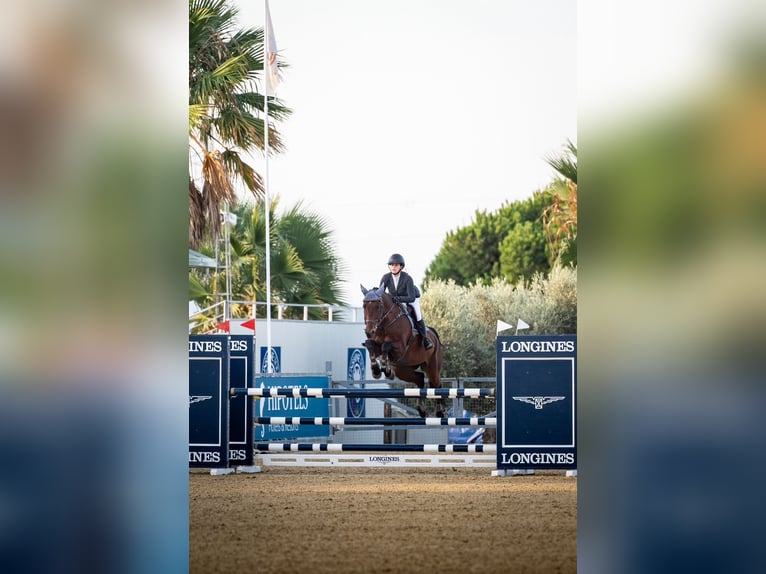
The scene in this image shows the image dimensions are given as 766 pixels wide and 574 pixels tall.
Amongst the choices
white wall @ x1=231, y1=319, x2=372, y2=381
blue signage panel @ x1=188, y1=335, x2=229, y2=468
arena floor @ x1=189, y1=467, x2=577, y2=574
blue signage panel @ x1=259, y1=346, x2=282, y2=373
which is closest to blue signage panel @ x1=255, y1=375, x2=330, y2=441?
blue signage panel @ x1=259, y1=346, x2=282, y2=373

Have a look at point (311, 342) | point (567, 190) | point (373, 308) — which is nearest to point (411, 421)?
point (373, 308)

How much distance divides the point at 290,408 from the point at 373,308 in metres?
2.06

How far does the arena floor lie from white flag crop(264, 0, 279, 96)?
7.96 metres

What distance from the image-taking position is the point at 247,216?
28031 mm

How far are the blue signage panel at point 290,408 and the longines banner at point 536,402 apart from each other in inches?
173

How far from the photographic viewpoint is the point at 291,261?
814 inches

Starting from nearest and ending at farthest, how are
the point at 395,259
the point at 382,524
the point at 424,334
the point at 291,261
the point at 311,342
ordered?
1. the point at 382,524
2. the point at 395,259
3. the point at 424,334
4. the point at 311,342
5. the point at 291,261

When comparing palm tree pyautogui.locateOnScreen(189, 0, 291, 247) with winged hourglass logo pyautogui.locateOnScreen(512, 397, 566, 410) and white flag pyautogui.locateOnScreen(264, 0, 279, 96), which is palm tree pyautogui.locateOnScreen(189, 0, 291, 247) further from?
winged hourglass logo pyautogui.locateOnScreen(512, 397, 566, 410)

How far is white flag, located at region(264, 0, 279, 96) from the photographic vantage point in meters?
16.5

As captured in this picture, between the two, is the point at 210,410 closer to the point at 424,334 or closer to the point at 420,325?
the point at 420,325
